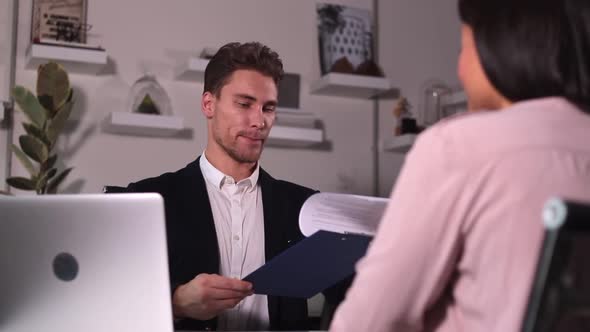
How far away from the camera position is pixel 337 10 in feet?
11.6

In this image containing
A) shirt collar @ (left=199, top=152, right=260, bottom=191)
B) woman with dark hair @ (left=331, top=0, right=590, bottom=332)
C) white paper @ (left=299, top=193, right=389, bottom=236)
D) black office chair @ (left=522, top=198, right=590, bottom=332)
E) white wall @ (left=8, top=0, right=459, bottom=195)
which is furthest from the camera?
white wall @ (left=8, top=0, right=459, bottom=195)

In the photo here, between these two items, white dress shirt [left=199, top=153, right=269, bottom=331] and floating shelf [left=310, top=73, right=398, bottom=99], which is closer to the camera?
white dress shirt [left=199, top=153, right=269, bottom=331]

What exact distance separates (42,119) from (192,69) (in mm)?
640

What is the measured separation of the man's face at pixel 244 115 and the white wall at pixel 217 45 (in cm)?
73

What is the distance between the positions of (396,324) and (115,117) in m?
2.31

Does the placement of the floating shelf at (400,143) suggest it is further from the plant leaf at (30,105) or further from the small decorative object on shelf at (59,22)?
the plant leaf at (30,105)

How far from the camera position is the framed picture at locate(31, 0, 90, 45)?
9.82 ft

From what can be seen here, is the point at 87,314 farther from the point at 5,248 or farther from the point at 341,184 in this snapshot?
the point at 341,184

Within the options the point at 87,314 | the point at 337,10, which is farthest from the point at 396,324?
the point at 337,10

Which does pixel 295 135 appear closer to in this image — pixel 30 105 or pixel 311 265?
pixel 30 105

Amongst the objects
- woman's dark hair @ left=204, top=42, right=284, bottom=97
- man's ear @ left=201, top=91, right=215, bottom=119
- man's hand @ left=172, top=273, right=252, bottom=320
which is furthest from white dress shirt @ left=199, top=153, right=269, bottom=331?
man's hand @ left=172, top=273, right=252, bottom=320

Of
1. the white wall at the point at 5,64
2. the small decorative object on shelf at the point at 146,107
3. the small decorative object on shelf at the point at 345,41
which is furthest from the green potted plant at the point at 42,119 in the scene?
the small decorative object on shelf at the point at 345,41

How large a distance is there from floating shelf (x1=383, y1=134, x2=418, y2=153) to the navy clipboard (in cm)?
170

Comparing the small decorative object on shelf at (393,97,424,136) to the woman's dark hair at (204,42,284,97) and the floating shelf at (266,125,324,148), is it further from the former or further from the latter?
the woman's dark hair at (204,42,284,97)
